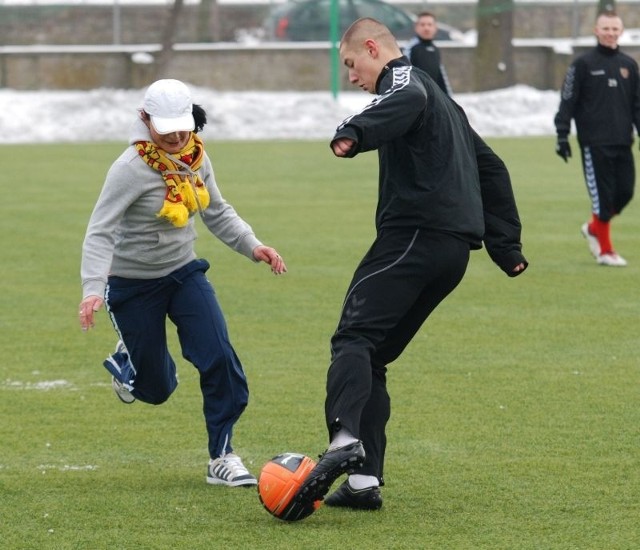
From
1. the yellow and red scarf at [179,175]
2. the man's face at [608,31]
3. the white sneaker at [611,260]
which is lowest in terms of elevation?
the white sneaker at [611,260]

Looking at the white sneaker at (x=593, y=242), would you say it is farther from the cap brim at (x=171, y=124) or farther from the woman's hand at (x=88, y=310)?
the woman's hand at (x=88, y=310)

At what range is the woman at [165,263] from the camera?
6172mm

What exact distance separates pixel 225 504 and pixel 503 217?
5.42 feet

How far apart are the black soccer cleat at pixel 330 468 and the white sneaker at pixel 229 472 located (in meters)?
0.77

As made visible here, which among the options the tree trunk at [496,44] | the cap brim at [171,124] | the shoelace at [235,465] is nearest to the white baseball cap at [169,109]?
the cap brim at [171,124]

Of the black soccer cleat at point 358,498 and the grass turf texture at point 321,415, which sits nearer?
the grass turf texture at point 321,415

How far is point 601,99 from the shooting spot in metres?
13.0

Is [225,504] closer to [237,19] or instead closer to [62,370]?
[62,370]

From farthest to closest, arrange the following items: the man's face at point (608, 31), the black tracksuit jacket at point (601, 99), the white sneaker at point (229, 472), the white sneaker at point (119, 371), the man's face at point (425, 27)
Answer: the man's face at point (425, 27)
the man's face at point (608, 31)
the black tracksuit jacket at point (601, 99)
the white sneaker at point (119, 371)
the white sneaker at point (229, 472)

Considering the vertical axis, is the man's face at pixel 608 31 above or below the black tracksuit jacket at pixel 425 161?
below

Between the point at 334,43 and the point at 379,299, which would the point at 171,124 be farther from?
the point at 334,43

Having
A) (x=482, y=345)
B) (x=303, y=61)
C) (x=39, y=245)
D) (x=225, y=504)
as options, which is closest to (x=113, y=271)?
(x=225, y=504)

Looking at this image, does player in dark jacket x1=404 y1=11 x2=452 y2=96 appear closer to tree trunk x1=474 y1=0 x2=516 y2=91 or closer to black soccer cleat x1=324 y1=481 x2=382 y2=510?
tree trunk x1=474 y1=0 x2=516 y2=91

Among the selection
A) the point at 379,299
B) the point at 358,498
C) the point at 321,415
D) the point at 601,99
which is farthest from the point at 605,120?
the point at 358,498
